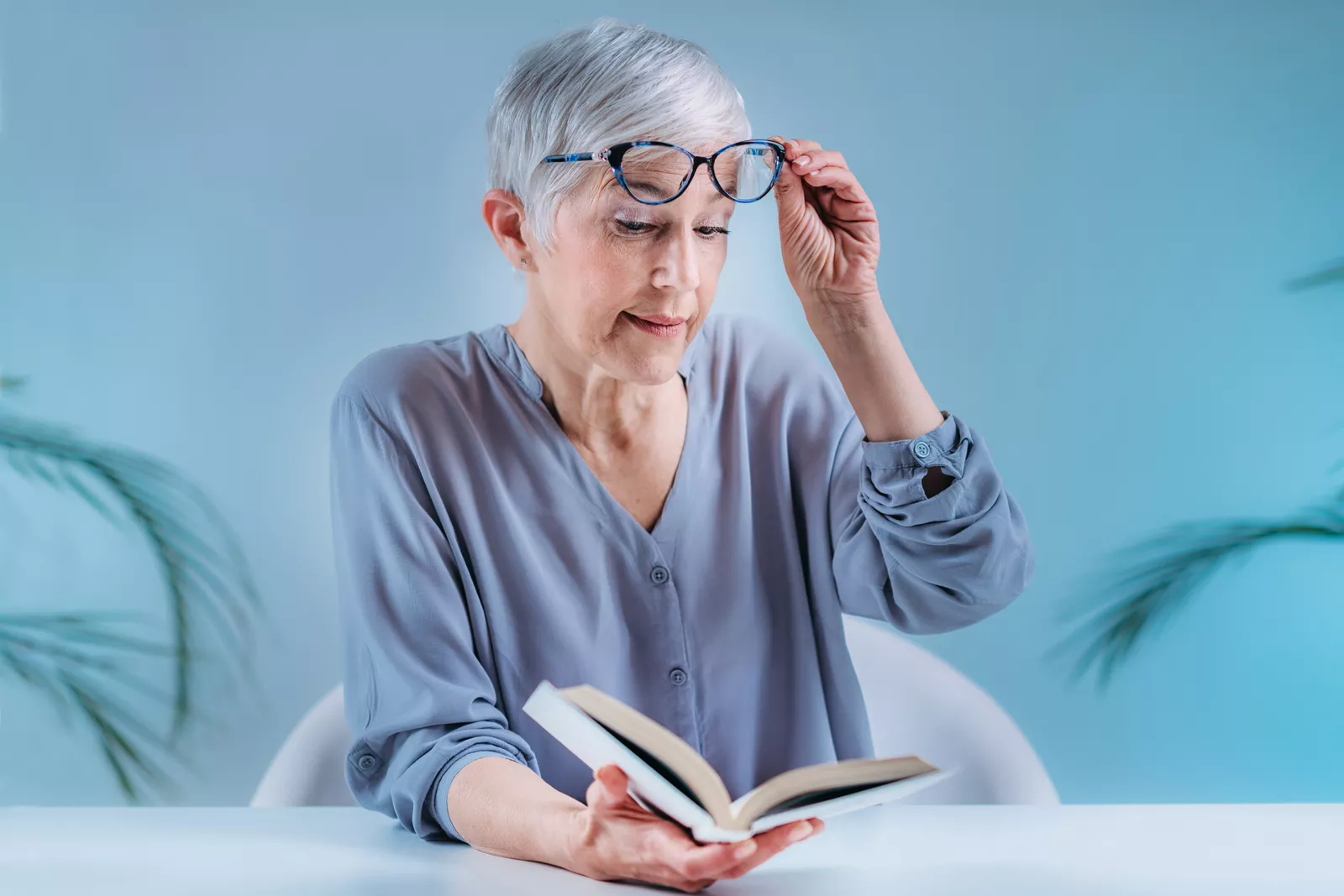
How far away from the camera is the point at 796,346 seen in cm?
174

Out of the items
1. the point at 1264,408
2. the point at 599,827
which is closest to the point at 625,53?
the point at 599,827

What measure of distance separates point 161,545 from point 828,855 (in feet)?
8.21

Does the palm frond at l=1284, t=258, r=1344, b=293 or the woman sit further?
the palm frond at l=1284, t=258, r=1344, b=293

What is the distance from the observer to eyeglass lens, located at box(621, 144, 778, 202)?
4.45 ft

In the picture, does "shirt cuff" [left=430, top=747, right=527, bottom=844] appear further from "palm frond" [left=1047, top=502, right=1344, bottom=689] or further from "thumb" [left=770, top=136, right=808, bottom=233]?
"palm frond" [left=1047, top=502, right=1344, bottom=689]

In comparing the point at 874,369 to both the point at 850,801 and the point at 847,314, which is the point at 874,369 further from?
the point at 850,801

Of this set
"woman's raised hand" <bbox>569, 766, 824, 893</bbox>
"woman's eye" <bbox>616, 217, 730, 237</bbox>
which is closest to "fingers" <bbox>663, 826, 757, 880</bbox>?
"woman's raised hand" <bbox>569, 766, 824, 893</bbox>

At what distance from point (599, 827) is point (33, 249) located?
9.38 ft

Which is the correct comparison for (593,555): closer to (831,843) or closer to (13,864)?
(831,843)

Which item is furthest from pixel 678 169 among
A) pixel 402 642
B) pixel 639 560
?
pixel 402 642

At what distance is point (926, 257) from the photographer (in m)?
3.07

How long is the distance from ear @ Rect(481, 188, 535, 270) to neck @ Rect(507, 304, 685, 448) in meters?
0.09

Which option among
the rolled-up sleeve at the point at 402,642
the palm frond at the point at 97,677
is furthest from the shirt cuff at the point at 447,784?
the palm frond at the point at 97,677

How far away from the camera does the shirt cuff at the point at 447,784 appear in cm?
122
